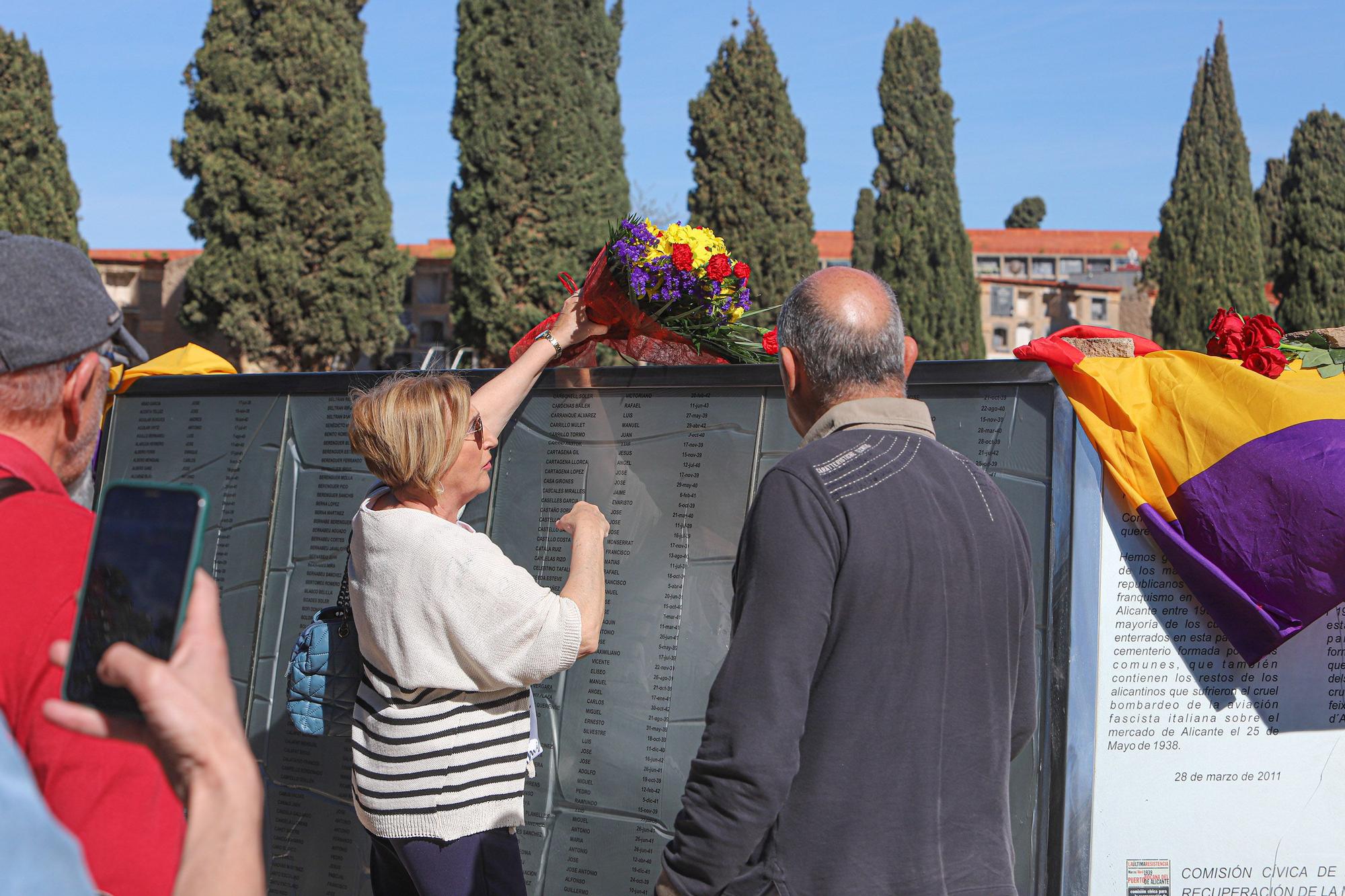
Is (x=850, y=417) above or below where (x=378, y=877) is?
above

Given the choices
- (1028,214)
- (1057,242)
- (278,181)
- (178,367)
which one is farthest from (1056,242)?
(178,367)

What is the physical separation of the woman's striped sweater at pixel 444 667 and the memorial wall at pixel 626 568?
0.80m

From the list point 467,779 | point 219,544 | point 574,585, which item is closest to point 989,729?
point 574,585

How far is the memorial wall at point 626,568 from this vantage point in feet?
9.46

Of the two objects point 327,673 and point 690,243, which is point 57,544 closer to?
point 327,673

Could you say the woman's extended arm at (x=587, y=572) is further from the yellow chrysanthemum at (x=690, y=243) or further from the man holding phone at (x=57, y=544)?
the man holding phone at (x=57, y=544)

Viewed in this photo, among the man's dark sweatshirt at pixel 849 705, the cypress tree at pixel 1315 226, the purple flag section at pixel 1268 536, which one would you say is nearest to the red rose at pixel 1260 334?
the purple flag section at pixel 1268 536

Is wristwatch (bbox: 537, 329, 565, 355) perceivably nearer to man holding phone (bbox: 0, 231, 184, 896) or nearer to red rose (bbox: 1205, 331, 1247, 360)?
red rose (bbox: 1205, 331, 1247, 360)

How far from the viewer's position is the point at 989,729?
6.34 ft

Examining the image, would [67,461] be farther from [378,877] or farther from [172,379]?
[172,379]

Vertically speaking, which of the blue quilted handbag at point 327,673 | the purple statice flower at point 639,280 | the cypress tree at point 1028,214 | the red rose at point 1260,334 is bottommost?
the blue quilted handbag at point 327,673

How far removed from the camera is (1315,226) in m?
24.0

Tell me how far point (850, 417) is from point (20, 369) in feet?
4.09

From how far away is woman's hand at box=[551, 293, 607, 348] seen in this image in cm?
354
